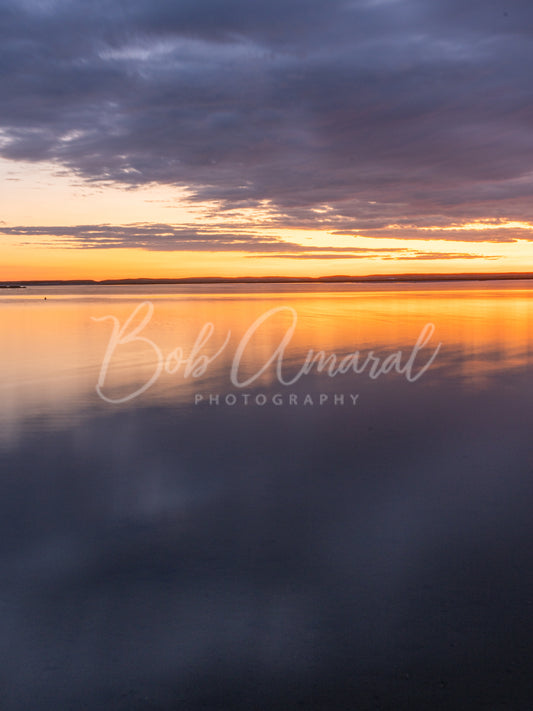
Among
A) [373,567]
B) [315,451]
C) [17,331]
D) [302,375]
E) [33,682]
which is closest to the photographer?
[33,682]

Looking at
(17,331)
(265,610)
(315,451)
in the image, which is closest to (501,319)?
(17,331)

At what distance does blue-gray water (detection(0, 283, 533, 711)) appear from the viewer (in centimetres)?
436

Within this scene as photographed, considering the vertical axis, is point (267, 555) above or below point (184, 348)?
below

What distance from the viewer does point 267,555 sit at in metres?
6.19

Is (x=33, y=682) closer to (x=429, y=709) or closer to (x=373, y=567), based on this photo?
(x=429, y=709)

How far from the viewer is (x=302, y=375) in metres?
17.2

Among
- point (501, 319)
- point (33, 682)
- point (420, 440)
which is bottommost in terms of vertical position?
point (33, 682)

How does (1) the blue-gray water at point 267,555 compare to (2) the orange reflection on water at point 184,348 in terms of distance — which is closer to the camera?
(1) the blue-gray water at point 267,555

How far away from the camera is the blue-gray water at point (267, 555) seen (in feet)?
14.3

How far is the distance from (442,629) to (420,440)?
18.4ft

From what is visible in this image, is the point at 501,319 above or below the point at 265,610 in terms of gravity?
above

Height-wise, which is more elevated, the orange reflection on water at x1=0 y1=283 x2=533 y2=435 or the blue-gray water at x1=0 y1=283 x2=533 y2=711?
the orange reflection on water at x1=0 y1=283 x2=533 y2=435

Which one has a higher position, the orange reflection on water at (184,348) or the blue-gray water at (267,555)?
the orange reflection on water at (184,348)

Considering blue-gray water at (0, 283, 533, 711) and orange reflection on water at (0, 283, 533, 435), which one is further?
orange reflection on water at (0, 283, 533, 435)
